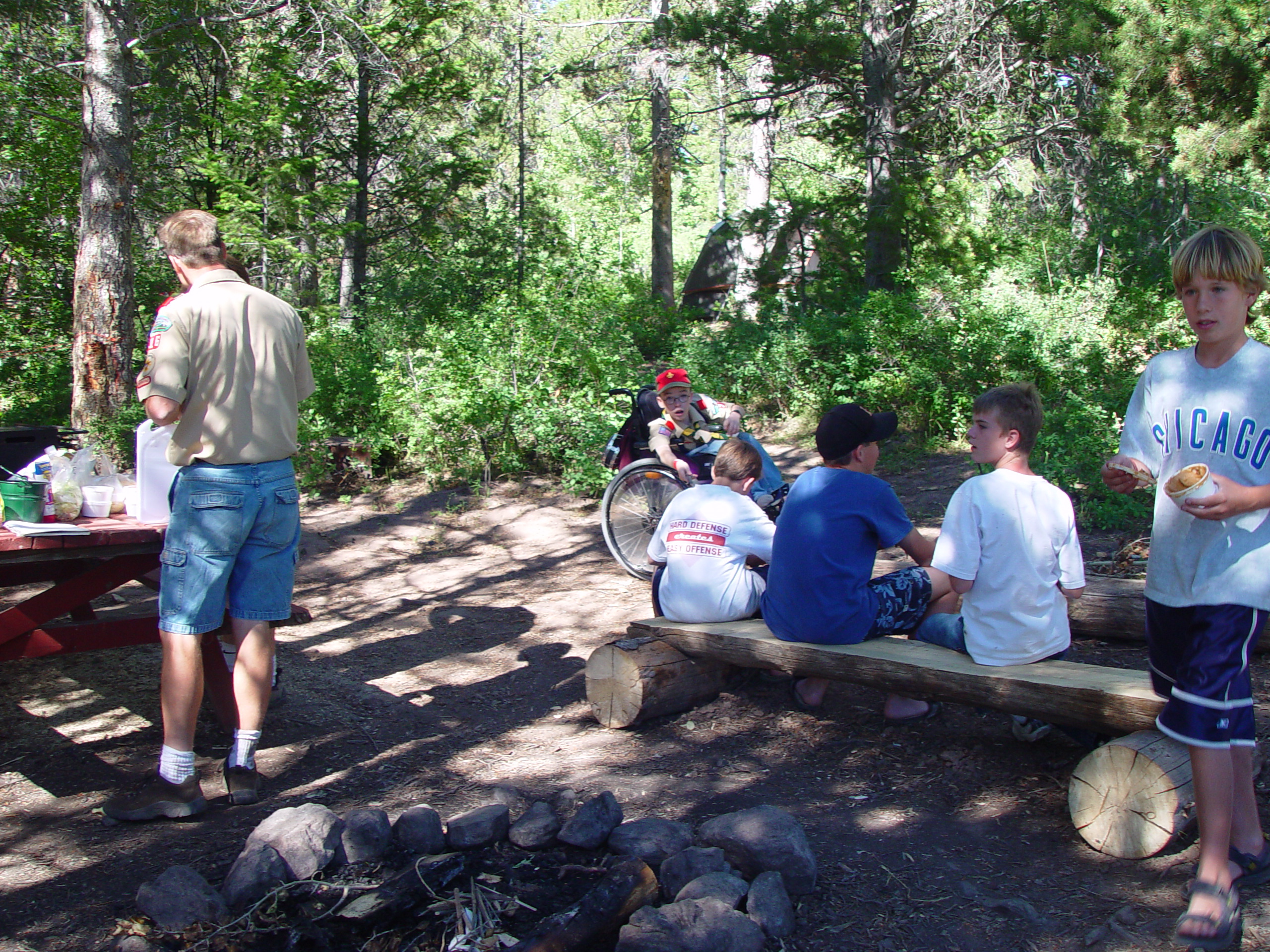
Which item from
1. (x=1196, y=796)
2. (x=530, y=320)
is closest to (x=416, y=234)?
(x=530, y=320)

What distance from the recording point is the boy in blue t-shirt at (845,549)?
12.4 feet

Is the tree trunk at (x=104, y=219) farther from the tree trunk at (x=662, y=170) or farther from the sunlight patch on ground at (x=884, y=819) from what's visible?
the tree trunk at (x=662, y=170)

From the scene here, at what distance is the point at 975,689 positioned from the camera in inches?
130

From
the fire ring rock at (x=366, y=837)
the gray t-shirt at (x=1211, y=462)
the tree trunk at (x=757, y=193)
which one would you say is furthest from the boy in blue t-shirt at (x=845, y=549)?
the tree trunk at (x=757, y=193)

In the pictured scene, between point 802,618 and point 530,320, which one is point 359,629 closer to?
point 802,618

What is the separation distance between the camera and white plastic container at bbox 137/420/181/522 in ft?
11.9

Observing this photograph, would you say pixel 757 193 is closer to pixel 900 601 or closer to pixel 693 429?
pixel 693 429

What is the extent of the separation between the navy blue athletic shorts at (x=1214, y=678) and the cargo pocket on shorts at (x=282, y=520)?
282cm

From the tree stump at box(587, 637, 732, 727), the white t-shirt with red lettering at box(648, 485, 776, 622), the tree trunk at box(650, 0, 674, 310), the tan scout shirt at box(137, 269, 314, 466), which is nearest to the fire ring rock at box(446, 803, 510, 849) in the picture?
the tree stump at box(587, 637, 732, 727)

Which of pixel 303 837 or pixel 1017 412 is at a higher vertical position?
pixel 1017 412

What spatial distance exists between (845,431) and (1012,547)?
31.4 inches

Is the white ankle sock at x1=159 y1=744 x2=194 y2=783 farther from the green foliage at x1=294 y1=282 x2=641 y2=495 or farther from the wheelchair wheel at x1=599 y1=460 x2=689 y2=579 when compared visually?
the green foliage at x1=294 y1=282 x2=641 y2=495

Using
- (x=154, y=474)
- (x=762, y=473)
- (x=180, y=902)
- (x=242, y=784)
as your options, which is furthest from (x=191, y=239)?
(x=762, y=473)

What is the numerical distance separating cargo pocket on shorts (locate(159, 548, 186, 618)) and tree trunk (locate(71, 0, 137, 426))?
6.34 metres
